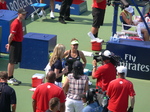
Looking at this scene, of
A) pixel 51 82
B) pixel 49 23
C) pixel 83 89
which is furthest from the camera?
pixel 49 23

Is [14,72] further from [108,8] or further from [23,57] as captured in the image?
[108,8]

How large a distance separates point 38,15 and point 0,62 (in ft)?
15.3

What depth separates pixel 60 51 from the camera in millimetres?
9359

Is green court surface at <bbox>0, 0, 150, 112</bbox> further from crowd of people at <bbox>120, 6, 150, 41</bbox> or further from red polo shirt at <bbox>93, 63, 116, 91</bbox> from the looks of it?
red polo shirt at <bbox>93, 63, 116, 91</bbox>

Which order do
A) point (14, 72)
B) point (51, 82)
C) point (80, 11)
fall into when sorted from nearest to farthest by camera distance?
point (51, 82), point (14, 72), point (80, 11)

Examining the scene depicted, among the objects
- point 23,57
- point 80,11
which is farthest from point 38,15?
point 23,57

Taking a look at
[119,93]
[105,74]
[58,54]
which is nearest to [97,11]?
[58,54]

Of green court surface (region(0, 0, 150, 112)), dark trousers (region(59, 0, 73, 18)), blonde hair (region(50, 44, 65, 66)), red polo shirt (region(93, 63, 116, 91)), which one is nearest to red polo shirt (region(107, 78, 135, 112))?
red polo shirt (region(93, 63, 116, 91))

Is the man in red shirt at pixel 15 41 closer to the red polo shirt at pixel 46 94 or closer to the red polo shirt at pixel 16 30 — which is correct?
the red polo shirt at pixel 16 30

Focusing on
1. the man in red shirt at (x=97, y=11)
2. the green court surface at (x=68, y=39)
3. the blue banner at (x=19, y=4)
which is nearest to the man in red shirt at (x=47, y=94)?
the green court surface at (x=68, y=39)

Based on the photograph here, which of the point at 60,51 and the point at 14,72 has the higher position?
the point at 60,51

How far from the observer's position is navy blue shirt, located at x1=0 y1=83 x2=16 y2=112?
787 centimetres

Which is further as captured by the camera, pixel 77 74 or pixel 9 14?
pixel 9 14

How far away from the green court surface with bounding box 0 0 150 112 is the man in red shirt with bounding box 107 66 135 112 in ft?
6.20
